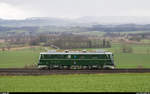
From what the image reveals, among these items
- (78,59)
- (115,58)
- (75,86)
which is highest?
(75,86)

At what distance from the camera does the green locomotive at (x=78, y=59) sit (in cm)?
3816

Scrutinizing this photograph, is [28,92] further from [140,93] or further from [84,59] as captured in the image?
[84,59]

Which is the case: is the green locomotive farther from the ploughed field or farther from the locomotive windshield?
the ploughed field

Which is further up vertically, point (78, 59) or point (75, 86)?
point (75, 86)

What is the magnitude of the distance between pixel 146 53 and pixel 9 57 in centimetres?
4197

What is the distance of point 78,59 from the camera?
38406 millimetres

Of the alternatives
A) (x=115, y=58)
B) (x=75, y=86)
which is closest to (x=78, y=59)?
(x=75, y=86)

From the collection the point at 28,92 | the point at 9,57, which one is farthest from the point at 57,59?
the point at 9,57

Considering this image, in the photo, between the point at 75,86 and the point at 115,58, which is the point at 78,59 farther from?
the point at 115,58

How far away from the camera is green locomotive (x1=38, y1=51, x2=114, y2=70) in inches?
1502

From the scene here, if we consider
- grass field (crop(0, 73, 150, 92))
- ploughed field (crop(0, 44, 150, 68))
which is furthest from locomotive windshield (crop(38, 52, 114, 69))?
ploughed field (crop(0, 44, 150, 68))

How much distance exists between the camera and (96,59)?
125 feet

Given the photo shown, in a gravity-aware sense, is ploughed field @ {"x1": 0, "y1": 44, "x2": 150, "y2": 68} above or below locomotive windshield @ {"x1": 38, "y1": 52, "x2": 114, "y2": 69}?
below

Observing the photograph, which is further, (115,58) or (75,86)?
(115,58)
